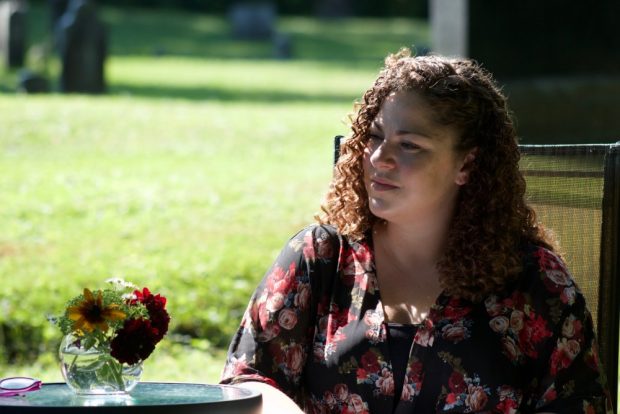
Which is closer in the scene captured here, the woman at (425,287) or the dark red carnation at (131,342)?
the dark red carnation at (131,342)

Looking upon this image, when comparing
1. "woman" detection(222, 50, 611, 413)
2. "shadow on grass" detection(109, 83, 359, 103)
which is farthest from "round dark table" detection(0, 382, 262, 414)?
"shadow on grass" detection(109, 83, 359, 103)

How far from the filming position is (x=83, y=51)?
1706 cm

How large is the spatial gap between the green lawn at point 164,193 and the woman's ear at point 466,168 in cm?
190

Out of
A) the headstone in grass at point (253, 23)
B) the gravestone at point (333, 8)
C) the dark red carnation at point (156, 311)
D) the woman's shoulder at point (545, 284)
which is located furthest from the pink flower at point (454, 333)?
the gravestone at point (333, 8)

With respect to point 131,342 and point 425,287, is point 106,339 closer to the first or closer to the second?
point 131,342

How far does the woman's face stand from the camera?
309 cm

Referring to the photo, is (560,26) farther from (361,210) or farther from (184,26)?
(184,26)

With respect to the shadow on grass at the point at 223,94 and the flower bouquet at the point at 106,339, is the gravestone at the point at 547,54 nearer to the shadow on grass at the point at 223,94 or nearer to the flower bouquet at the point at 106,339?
the shadow on grass at the point at 223,94

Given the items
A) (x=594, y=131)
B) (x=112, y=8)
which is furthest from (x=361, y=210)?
(x=112, y=8)

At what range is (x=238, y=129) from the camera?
14055mm

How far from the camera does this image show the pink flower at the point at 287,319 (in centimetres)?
310

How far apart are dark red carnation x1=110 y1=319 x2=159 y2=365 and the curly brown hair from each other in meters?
0.87

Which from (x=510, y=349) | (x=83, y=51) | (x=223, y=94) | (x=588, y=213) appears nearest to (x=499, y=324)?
(x=510, y=349)

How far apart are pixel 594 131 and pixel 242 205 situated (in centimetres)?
299
